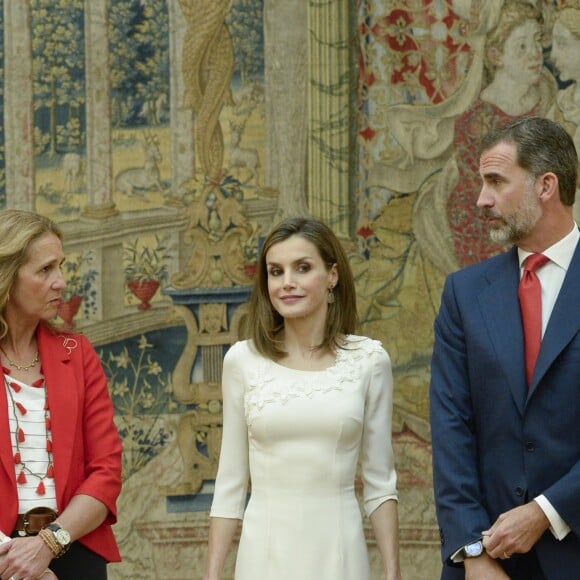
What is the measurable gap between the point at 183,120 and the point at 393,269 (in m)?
1.34

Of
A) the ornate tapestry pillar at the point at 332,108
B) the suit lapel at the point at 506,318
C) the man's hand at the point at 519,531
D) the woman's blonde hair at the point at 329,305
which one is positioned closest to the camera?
the man's hand at the point at 519,531

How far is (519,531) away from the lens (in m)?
3.86

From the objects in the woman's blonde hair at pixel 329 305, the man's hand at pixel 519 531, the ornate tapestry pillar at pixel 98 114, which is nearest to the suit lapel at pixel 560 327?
the man's hand at pixel 519 531

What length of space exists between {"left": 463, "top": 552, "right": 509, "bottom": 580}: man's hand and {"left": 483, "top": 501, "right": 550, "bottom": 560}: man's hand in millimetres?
49

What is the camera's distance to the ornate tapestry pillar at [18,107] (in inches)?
272

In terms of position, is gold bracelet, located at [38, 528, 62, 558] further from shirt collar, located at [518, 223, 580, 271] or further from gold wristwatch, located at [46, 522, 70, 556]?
shirt collar, located at [518, 223, 580, 271]

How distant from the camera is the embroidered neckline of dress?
4.30 meters

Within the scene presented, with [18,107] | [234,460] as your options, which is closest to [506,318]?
[234,460]

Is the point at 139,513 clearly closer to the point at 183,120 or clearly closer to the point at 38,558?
the point at 183,120

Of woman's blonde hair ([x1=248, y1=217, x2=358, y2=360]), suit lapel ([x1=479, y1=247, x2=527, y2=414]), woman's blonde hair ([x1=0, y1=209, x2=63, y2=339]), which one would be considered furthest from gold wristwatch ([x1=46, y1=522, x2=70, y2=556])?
suit lapel ([x1=479, y1=247, x2=527, y2=414])

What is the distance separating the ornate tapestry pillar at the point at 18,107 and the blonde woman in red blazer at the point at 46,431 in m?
2.46

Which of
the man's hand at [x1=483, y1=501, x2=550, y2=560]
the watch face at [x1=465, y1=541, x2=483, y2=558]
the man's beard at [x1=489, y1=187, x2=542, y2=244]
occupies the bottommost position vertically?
the watch face at [x1=465, y1=541, x2=483, y2=558]

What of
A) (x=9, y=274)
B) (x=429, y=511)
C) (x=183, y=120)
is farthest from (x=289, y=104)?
(x=9, y=274)

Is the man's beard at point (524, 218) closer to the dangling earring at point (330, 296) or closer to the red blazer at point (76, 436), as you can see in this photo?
the dangling earring at point (330, 296)
